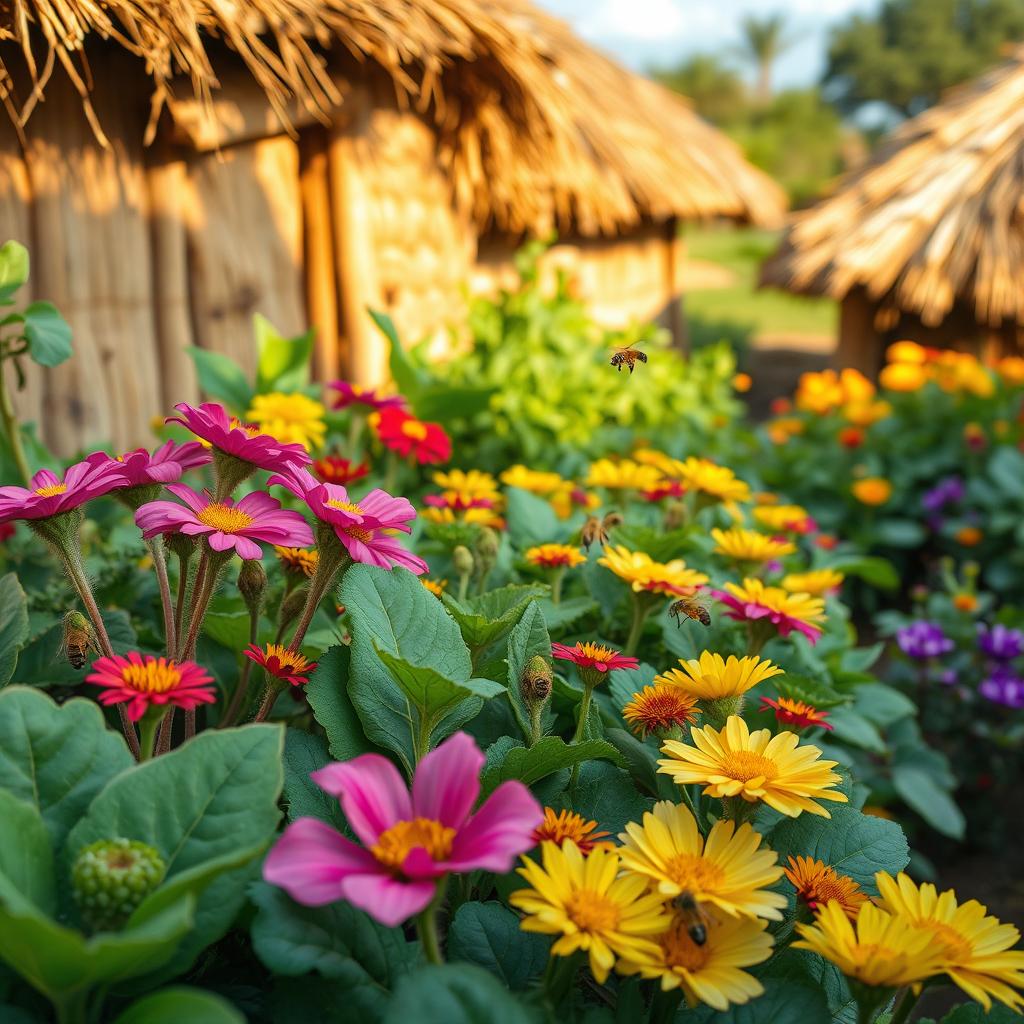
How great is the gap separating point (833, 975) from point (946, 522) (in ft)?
10.0

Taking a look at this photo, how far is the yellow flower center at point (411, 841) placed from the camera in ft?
2.09

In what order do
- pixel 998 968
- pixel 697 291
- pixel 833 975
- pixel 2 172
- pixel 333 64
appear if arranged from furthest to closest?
pixel 697 291 → pixel 333 64 → pixel 2 172 → pixel 833 975 → pixel 998 968

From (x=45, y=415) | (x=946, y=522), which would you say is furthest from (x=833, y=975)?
(x=946, y=522)

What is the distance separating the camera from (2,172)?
199 cm

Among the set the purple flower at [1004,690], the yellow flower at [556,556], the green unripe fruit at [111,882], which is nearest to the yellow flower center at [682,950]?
the green unripe fruit at [111,882]

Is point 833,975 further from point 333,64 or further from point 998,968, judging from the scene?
point 333,64

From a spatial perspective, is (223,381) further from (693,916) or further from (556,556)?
(693,916)

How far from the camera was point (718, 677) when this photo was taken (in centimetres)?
90

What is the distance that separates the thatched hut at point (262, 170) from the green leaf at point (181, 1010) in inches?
57.2

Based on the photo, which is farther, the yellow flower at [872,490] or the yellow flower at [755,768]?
the yellow flower at [872,490]

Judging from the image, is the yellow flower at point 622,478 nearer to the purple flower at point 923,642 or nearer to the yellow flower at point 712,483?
the yellow flower at point 712,483

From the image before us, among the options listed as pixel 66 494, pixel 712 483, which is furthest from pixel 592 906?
pixel 712 483

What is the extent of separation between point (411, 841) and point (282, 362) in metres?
1.43

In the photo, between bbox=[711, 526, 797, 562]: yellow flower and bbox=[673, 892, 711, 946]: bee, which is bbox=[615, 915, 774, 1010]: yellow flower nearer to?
bbox=[673, 892, 711, 946]: bee
